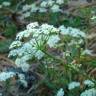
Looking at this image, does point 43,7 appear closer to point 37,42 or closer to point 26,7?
point 26,7

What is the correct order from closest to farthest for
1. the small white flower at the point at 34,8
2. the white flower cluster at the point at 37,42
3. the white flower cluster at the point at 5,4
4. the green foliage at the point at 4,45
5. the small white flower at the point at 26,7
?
the white flower cluster at the point at 37,42 → the green foliage at the point at 4,45 → the small white flower at the point at 34,8 → the small white flower at the point at 26,7 → the white flower cluster at the point at 5,4

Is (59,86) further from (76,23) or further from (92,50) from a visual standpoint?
(76,23)

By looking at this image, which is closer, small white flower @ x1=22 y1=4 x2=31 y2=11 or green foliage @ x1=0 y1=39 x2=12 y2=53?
green foliage @ x1=0 y1=39 x2=12 y2=53

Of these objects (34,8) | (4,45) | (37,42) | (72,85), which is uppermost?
(37,42)

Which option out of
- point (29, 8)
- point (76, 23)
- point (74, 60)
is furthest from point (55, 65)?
point (29, 8)

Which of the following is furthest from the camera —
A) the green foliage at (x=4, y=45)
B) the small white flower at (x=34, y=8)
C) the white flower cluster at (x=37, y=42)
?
the small white flower at (x=34, y=8)

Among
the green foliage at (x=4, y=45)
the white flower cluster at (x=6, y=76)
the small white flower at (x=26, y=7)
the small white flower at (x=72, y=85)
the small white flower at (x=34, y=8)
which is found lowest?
the green foliage at (x=4, y=45)

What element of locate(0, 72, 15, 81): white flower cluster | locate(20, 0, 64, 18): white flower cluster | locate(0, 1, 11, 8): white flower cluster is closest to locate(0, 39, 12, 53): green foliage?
locate(20, 0, 64, 18): white flower cluster

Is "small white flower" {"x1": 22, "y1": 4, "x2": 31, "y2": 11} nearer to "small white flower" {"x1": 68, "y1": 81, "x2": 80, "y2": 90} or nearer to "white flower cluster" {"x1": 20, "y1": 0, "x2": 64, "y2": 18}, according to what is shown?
"white flower cluster" {"x1": 20, "y1": 0, "x2": 64, "y2": 18}

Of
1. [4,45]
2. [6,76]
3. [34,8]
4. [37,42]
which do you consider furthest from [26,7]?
[37,42]

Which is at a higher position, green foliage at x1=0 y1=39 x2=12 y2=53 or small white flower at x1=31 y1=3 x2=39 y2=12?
small white flower at x1=31 y1=3 x2=39 y2=12

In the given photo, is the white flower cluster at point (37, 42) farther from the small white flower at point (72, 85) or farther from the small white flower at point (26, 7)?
the small white flower at point (26, 7)

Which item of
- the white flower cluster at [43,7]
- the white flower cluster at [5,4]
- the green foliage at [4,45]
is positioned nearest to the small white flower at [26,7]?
the white flower cluster at [43,7]
